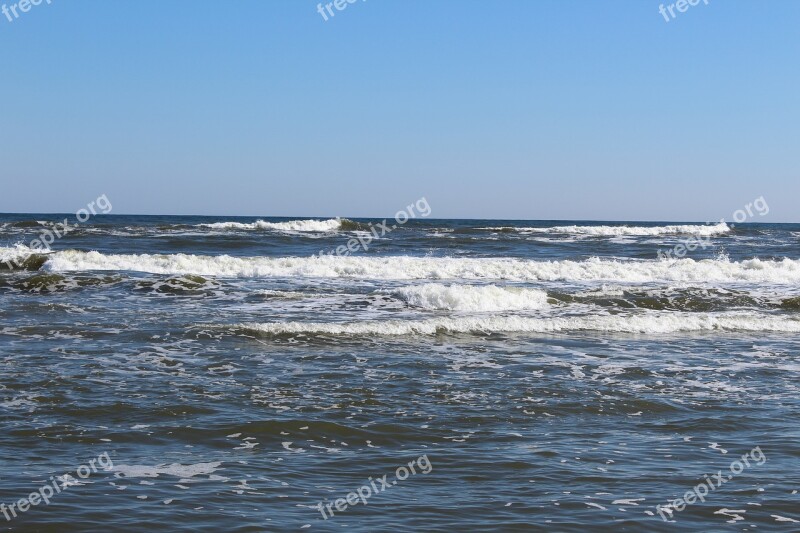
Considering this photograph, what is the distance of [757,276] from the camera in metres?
24.2

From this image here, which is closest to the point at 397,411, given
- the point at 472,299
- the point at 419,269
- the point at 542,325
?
the point at 542,325

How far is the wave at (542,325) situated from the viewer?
41.6ft

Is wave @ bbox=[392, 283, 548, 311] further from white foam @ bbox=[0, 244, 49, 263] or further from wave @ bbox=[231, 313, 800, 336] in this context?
white foam @ bbox=[0, 244, 49, 263]

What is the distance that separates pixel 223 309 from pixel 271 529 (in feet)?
37.0

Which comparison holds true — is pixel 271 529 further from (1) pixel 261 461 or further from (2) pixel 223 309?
(2) pixel 223 309

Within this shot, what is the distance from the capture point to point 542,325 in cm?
1369

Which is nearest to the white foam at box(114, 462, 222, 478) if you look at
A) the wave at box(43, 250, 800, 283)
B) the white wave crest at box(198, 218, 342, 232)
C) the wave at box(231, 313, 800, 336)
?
the wave at box(231, 313, 800, 336)

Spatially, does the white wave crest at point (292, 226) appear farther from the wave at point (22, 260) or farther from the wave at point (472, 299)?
the wave at point (472, 299)

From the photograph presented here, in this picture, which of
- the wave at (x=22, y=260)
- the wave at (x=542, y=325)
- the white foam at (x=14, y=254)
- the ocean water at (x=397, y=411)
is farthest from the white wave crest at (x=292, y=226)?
the wave at (x=542, y=325)

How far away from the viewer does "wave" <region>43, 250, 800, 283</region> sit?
77.4 ft

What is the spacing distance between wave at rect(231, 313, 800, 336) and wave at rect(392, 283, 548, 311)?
1953 mm

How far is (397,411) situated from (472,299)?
911cm

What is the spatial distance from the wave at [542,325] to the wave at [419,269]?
869 cm

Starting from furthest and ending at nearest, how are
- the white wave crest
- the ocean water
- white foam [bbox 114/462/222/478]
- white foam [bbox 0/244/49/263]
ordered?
the white wave crest < white foam [bbox 0/244/49/263] < white foam [bbox 114/462/222/478] < the ocean water
